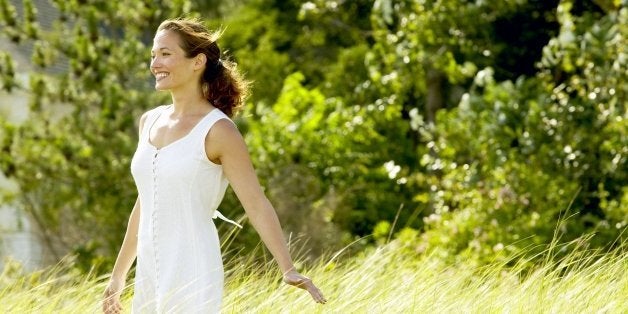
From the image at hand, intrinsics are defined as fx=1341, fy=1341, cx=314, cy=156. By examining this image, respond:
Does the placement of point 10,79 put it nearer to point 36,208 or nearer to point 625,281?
point 36,208

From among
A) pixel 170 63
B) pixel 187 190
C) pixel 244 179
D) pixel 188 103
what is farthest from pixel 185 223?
pixel 170 63

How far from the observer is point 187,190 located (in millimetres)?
3842

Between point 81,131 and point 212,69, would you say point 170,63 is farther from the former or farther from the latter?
point 81,131

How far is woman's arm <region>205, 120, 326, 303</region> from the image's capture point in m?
3.82

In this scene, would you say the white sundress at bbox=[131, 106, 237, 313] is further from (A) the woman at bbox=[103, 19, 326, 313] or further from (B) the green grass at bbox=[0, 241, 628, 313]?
(B) the green grass at bbox=[0, 241, 628, 313]

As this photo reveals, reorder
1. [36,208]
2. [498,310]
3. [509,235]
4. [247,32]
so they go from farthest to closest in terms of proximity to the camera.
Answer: [247,32] → [36,208] → [509,235] → [498,310]

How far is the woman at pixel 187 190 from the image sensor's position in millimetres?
3832

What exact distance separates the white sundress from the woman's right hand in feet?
0.85

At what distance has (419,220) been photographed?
1298 centimetres

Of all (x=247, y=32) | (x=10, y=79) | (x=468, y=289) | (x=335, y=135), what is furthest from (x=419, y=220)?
(x=468, y=289)

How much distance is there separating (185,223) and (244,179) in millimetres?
213

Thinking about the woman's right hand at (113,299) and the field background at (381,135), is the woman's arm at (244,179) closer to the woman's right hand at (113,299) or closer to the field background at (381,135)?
the woman's right hand at (113,299)

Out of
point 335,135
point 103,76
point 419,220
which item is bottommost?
point 419,220

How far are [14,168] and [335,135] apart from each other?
343cm
